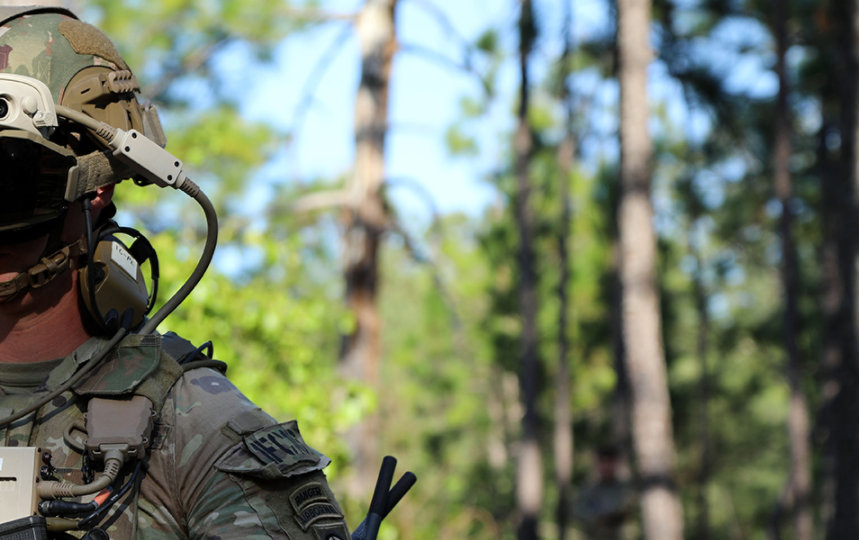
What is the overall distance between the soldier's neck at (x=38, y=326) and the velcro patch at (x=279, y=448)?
1.36 ft

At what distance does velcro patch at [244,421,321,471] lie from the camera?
5.33ft

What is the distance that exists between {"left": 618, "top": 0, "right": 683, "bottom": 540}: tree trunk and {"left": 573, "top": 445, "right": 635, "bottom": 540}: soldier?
9.56ft

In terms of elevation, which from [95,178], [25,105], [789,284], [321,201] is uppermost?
[321,201]

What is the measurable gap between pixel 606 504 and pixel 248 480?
1099 centimetres

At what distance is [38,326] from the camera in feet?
6.00

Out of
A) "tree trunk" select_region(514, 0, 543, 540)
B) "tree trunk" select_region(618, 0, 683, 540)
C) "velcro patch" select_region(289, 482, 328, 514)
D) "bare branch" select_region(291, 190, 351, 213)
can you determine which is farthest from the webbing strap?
"tree trunk" select_region(514, 0, 543, 540)

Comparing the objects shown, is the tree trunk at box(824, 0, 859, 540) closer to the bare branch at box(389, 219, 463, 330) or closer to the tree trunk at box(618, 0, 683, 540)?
the tree trunk at box(618, 0, 683, 540)

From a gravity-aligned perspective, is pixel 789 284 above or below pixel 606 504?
above

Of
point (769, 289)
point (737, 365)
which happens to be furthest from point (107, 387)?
point (769, 289)

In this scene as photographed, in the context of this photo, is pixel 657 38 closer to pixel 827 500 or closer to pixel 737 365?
pixel 827 500

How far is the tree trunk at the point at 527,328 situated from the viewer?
1523cm

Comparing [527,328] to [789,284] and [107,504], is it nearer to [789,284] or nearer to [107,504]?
[789,284]

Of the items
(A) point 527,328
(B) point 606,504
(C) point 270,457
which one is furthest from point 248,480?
(A) point 527,328

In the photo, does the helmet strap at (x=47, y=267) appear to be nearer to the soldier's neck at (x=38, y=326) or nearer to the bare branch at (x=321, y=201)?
the soldier's neck at (x=38, y=326)
